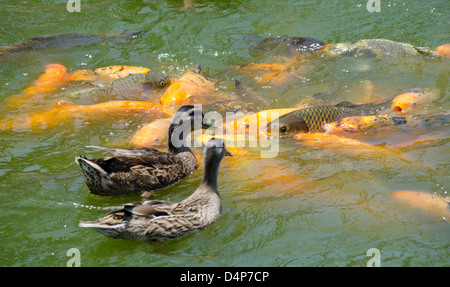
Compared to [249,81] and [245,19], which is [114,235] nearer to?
[249,81]

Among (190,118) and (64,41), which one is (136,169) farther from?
(64,41)

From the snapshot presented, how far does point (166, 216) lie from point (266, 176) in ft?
5.23

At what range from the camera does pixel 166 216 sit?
464 centimetres

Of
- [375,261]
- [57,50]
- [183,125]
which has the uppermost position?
[57,50]

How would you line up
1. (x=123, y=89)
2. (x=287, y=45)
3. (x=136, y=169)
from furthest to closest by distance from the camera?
1. (x=287, y=45)
2. (x=123, y=89)
3. (x=136, y=169)

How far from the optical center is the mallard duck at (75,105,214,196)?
5.35 metres

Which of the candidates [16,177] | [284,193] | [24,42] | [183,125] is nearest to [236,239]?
[284,193]

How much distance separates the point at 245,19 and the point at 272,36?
4.24ft

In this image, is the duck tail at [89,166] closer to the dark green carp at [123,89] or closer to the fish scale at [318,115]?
the fish scale at [318,115]

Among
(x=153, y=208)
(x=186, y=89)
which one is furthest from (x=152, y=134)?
(x=153, y=208)

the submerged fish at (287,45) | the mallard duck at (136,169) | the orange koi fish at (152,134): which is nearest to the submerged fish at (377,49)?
the submerged fish at (287,45)

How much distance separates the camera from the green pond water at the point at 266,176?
14.7ft

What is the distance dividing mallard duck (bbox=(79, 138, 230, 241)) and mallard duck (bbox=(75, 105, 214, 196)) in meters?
0.80

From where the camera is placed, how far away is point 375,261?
4.28 m
